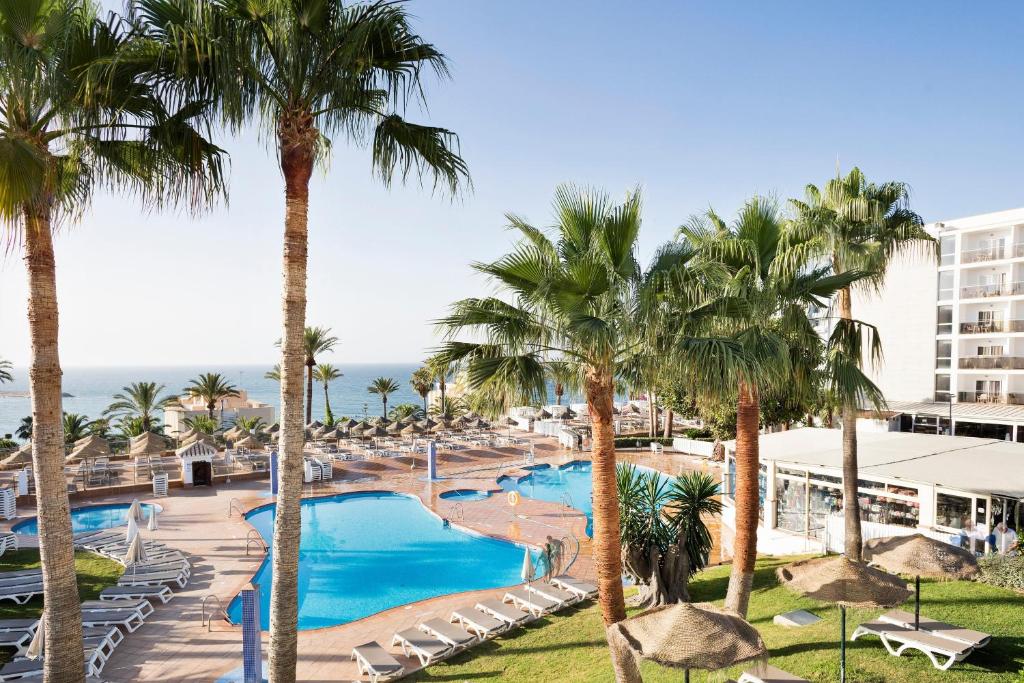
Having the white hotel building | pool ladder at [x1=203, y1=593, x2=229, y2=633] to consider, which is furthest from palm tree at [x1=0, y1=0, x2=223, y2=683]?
the white hotel building

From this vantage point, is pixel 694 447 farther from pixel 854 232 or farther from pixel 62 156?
pixel 62 156

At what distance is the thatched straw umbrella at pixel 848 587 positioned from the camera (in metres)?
7.06

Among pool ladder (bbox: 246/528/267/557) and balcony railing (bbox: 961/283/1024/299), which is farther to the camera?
balcony railing (bbox: 961/283/1024/299)

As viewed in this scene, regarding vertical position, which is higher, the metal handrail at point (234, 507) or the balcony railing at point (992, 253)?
the balcony railing at point (992, 253)

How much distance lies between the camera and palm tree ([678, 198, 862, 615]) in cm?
869

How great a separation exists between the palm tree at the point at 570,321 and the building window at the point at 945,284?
37.6 meters

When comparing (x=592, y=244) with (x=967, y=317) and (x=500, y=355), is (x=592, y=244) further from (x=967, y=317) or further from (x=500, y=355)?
(x=967, y=317)

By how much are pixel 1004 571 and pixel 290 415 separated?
11.9 metres

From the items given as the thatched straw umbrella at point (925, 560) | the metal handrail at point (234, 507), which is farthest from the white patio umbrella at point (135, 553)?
the thatched straw umbrella at point (925, 560)

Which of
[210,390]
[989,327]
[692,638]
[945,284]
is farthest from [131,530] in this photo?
[945,284]

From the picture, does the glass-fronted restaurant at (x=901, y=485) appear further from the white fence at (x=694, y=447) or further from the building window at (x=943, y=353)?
the building window at (x=943, y=353)

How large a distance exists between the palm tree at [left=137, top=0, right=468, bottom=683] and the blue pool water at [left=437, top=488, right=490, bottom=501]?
17898 millimetres

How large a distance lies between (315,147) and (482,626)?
8.43 m

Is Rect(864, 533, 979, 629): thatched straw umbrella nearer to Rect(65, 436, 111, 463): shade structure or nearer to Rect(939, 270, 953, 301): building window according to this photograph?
Rect(65, 436, 111, 463): shade structure
